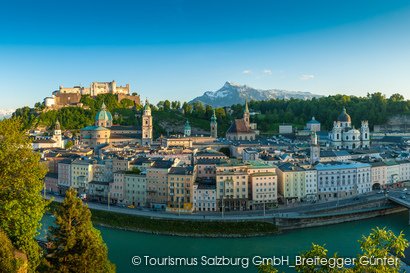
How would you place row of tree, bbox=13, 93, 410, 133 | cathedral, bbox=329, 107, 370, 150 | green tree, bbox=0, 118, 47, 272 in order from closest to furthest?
green tree, bbox=0, 118, 47, 272, cathedral, bbox=329, 107, 370, 150, row of tree, bbox=13, 93, 410, 133

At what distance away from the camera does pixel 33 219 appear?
8.53 meters

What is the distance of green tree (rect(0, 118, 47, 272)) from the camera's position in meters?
8.30

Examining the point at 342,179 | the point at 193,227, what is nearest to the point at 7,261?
the point at 193,227

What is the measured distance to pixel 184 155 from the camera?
2914 cm

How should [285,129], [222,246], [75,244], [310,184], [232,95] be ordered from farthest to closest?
[232,95] → [285,129] → [310,184] → [222,246] → [75,244]

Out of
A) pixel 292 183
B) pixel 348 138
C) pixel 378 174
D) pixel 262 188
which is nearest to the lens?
pixel 262 188

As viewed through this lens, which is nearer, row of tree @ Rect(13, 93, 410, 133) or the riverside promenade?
the riverside promenade

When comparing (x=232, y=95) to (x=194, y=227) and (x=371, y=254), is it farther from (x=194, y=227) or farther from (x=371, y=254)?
(x=371, y=254)

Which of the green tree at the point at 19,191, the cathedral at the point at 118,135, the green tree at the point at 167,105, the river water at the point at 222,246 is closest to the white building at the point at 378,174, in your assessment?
the river water at the point at 222,246

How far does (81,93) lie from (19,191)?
5117 cm

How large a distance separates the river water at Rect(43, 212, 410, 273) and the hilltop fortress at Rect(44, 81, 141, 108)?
36.6 metres

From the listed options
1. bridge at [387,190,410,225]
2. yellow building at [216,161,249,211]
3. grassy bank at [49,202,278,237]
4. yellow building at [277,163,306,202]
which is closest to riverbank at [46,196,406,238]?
grassy bank at [49,202,278,237]

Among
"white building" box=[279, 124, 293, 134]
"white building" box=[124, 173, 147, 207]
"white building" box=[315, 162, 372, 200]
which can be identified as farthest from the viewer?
"white building" box=[279, 124, 293, 134]

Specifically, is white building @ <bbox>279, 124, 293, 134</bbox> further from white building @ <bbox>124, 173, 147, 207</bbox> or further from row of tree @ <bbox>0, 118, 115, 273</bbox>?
row of tree @ <bbox>0, 118, 115, 273</bbox>
